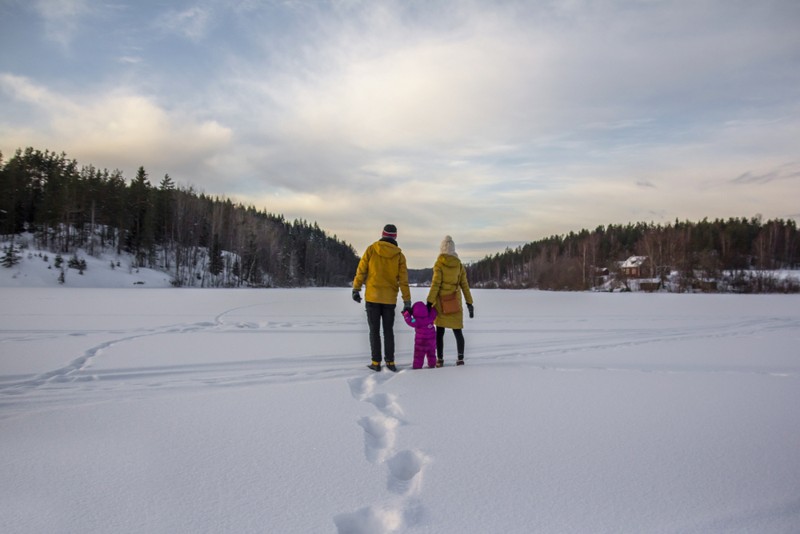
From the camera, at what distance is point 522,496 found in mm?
2125

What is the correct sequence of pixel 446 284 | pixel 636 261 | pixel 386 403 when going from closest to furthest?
1. pixel 386 403
2. pixel 446 284
3. pixel 636 261

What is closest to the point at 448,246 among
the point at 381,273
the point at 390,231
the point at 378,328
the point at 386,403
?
the point at 390,231

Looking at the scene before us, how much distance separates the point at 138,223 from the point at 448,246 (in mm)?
57566

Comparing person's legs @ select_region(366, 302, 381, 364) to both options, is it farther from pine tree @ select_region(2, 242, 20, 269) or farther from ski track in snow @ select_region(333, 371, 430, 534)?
pine tree @ select_region(2, 242, 20, 269)

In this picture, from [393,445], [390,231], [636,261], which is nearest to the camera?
[393,445]

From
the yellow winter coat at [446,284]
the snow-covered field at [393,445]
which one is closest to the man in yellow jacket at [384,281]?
the yellow winter coat at [446,284]

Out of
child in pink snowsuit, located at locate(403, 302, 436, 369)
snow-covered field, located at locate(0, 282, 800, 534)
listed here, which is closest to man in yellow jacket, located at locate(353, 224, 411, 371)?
child in pink snowsuit, located at locate(403, 302, 436, 369)

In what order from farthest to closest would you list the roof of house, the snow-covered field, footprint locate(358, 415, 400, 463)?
the roof of house → footprint locate(358, 415, 400, 463) → the snow-covered field

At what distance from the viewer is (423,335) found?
576 centimetres

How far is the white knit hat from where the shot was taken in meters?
6.02

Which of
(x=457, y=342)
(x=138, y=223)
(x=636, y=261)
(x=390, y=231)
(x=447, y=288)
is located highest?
(x=138, y=223)

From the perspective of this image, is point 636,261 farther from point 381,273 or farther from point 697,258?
point 381,273

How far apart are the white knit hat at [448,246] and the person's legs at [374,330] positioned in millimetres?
1196

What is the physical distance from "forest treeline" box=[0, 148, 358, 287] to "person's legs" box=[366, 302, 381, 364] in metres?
49.7
